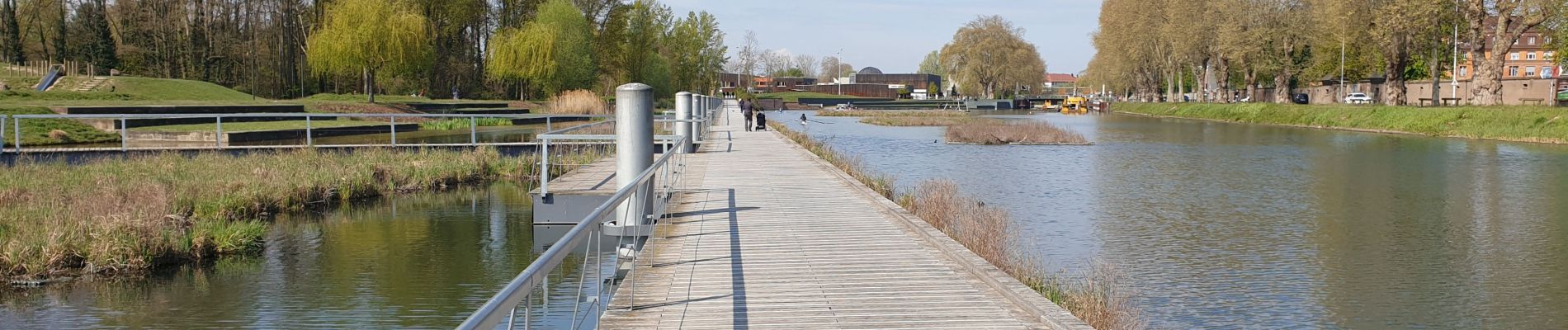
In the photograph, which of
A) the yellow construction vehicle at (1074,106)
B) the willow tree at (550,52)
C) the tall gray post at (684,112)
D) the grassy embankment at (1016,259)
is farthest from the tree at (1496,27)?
the yellow construction vehicle at (1074,106)

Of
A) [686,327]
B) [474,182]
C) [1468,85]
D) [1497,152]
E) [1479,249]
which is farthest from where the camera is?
[1468,85]

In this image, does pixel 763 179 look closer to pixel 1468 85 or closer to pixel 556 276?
pixel 556 276

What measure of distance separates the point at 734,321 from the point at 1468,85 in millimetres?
62944

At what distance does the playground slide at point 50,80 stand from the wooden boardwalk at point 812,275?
125 ft

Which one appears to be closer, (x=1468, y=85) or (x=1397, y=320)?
(x=1397, y=320)

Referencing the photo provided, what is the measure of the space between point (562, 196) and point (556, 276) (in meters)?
3.31

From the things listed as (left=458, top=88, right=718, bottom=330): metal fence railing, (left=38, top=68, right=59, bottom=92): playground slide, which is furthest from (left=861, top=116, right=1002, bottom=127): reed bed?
(left=458, top=88, right=718, bottom=330): metal fence railing

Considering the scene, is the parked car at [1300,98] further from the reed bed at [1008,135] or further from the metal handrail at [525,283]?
the metal handrail at [525,283]

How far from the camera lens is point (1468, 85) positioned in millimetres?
60219

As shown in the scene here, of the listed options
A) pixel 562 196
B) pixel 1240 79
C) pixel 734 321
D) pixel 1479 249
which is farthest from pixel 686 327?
pixel 1240 79

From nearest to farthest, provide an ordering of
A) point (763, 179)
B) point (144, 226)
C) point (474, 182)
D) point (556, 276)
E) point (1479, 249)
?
1. point (556, 276)
2. point (144, 226)
3. point (1479, 249)
4. point (763, 179)
5. point (474, 182)

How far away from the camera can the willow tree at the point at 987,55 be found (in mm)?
103188

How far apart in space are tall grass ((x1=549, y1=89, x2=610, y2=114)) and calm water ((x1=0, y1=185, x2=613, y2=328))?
35723 millimetres

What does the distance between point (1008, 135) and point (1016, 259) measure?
2995 centimetres
